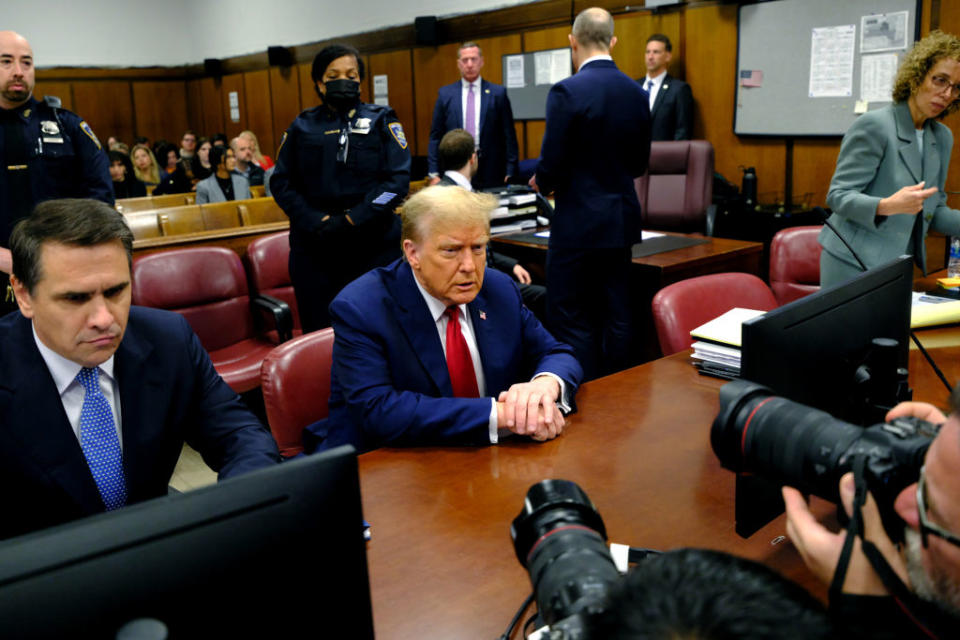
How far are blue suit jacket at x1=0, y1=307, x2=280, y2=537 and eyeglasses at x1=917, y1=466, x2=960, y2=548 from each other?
3.85ft

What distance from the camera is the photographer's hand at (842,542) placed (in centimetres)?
78

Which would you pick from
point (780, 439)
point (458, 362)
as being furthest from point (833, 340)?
point (458, 362)

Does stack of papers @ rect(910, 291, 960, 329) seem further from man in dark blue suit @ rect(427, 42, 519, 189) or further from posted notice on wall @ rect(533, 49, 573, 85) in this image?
posted notice on wall @ rect(533, 49, 573, 85)

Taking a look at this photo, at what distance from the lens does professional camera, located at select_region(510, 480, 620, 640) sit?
63cm

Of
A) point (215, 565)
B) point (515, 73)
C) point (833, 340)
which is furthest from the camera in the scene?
point (515, 73)

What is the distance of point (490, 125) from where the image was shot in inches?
238

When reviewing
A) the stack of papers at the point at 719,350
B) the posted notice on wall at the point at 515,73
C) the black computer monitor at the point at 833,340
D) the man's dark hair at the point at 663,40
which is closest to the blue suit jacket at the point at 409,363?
the stack of papers at the point at 719,350

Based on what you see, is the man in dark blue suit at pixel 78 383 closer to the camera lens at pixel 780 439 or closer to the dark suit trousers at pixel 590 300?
the camera lens at pixel 780 439

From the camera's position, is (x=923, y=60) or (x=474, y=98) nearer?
(x=923, y=60)

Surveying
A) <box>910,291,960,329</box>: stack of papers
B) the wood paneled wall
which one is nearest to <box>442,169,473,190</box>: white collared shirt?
<box>910,291,960,329</box>: stack of papers

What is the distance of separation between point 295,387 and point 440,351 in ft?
1.20

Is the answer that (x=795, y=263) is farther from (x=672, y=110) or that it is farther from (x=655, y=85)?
(x=655, y=85)

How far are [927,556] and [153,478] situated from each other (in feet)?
4.42

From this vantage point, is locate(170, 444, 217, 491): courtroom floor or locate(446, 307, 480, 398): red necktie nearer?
locate(446, 307, 480, 398): red necktie
